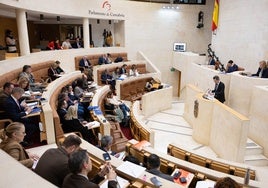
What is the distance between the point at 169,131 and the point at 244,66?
432cm

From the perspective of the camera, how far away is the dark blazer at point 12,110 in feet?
12.4

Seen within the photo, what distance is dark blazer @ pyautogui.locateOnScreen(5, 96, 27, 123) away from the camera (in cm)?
378

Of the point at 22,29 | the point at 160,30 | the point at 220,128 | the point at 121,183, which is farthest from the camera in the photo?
the point at 160,30

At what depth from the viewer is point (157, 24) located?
45.8 feet

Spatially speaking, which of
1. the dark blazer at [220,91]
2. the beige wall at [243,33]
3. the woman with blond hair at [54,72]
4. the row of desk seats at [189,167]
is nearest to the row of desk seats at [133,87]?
the woman with blond hair at [54,72]

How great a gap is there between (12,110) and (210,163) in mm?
3331

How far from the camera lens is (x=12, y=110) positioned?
380cm

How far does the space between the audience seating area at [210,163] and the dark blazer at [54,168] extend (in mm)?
2202

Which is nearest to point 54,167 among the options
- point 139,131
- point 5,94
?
point 5,94

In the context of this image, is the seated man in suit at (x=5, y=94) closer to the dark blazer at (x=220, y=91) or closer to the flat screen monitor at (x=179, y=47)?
the dark blazer at (x=220, y=91)

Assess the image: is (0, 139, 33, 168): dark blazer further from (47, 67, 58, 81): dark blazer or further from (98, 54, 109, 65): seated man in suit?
(98, 54, 109, 65): seated man in suit

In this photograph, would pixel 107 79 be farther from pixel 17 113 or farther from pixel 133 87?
pixel 17 113

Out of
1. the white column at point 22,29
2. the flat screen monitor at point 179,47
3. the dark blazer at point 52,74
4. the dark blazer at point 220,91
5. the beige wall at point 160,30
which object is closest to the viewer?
the white column at point 22,29

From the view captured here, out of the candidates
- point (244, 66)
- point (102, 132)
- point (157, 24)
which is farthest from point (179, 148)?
point (157, 24)
